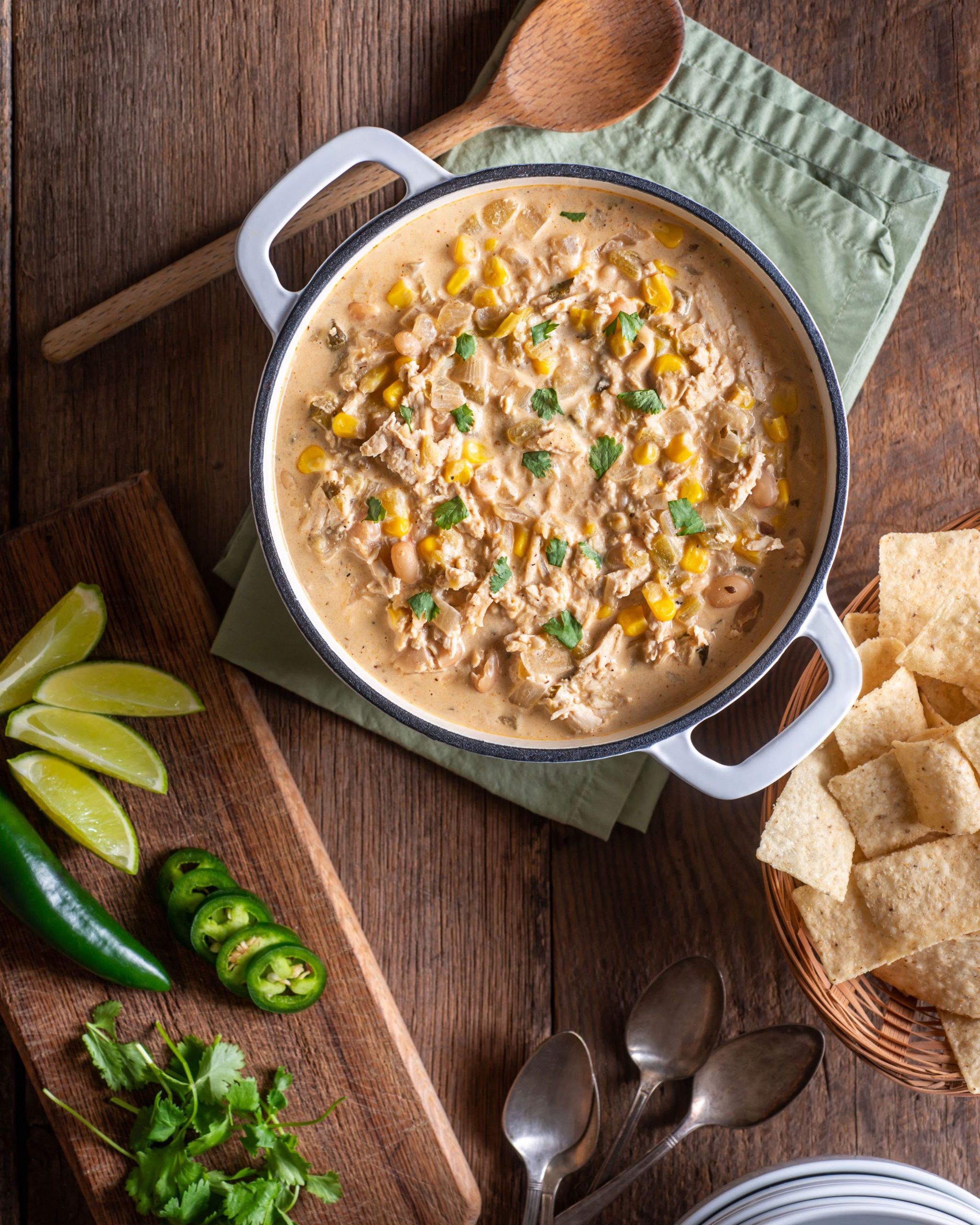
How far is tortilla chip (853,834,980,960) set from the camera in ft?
10.5

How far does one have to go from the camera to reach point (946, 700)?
3.48 meters

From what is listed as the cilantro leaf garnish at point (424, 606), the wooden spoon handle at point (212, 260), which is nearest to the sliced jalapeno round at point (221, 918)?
the cilantro leaf garnish at point (424, 606)

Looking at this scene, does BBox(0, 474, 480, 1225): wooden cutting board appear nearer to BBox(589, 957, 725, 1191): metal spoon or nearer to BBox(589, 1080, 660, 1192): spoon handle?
BBox(589, 1080, 660, 1192): spoon handle

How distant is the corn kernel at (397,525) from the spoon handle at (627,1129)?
→ 214 cm

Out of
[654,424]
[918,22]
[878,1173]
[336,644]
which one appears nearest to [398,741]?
[336,644]

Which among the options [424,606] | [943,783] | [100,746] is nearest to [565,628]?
[424,606]

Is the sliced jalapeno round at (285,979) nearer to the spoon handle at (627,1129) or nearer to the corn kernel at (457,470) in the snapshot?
the spoon handle at (627,1129)

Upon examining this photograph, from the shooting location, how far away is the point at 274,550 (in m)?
3.03

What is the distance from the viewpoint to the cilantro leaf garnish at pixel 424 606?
3037mm

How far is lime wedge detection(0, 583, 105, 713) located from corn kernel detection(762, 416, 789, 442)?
90.0 inches

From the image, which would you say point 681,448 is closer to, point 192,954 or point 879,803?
point 879,803

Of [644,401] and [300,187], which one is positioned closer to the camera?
[300,187]

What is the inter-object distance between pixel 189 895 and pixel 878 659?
245 cm

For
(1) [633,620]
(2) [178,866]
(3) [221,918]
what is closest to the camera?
(1) [633,620]
